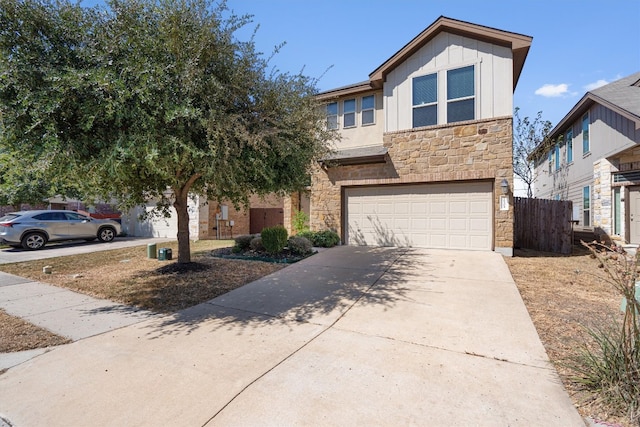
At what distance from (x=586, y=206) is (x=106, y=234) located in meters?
21.6

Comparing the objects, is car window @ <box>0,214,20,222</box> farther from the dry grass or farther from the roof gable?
the dry grass

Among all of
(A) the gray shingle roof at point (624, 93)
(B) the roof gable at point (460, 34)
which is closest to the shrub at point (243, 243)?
(B) the roof gable at point (460, 34)

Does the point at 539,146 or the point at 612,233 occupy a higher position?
the point at 539,146

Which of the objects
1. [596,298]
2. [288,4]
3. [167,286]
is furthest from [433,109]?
[167,286]

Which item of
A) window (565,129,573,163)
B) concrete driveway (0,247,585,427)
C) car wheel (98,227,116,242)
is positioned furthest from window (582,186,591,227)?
car wheel (98,227,116,242)

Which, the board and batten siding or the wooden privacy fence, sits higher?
the board and batten siding

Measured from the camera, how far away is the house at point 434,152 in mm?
9414

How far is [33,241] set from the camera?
481 inches

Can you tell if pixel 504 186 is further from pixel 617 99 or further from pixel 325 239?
pixel 325 239

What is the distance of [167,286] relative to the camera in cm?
646

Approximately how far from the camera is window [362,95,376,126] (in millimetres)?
12078

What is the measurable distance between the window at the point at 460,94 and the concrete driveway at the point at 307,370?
6607 millimetres

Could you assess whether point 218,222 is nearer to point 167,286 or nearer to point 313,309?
point 167,286

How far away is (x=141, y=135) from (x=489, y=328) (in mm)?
5625
